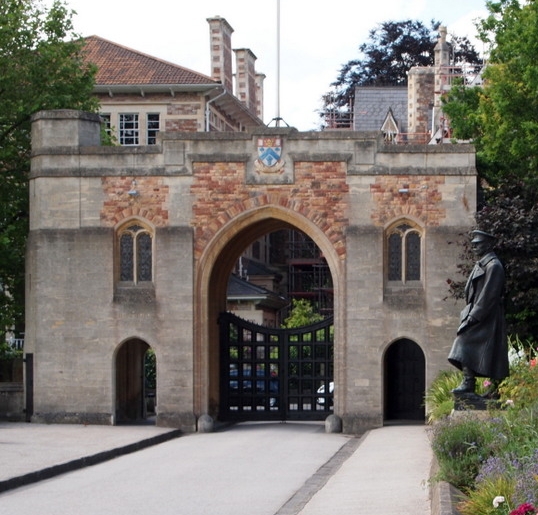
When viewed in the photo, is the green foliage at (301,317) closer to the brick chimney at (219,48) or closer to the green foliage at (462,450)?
the brick chimney at (219,48)

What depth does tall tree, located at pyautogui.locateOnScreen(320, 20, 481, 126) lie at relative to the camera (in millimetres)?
72062

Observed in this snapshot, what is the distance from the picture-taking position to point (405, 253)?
101 feet

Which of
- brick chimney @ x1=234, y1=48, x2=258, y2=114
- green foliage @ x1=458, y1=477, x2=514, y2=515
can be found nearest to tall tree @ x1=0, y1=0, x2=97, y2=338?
green foliage @ x1=458, y1=477, x2=514, y2=515

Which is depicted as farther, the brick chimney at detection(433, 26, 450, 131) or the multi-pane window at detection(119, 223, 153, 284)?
the brick chimney at detection(433, 26, 450, 131)

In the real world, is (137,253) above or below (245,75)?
below

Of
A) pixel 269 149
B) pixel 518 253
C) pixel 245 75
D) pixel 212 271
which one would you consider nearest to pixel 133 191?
pixel 212 271

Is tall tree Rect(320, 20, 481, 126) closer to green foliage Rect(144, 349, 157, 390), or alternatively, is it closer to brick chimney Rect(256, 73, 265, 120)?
brick chimney Rect(256, 73, 265, 120)

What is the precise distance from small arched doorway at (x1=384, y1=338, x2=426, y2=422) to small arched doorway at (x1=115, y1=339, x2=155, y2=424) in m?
5.92

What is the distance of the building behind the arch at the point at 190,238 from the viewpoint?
1211 inches

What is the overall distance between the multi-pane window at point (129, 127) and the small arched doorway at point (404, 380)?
2577 cm

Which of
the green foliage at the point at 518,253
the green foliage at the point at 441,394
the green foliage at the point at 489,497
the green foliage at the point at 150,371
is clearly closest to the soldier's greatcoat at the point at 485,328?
the green foliage at the point at 441,394

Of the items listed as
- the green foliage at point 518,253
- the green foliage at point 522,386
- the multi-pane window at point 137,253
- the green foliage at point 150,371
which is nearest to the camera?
the green foliage at point 522,386

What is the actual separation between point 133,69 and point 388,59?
67.5 feet

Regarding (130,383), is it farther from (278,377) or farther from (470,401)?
(470,401)
